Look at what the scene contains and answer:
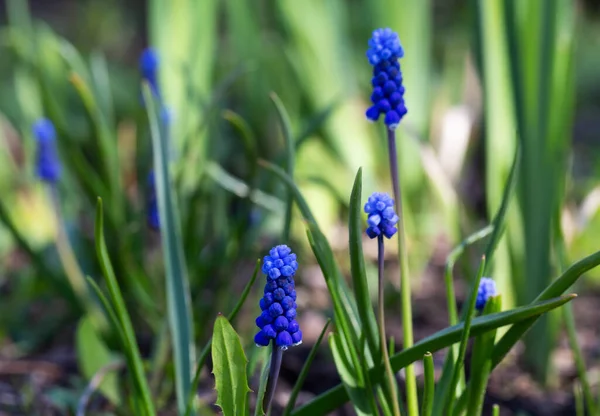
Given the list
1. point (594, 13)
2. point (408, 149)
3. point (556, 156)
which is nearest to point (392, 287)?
point (556, 156)

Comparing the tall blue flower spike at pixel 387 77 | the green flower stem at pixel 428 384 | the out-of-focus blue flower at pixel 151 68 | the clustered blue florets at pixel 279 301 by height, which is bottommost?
the green flower stem at pixel 428 384

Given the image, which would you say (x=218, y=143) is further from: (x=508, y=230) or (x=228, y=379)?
(x=228, y=379)

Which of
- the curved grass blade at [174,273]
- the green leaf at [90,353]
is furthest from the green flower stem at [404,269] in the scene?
the green leaf at [90,353]

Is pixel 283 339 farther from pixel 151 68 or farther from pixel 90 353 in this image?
pixel 151 68

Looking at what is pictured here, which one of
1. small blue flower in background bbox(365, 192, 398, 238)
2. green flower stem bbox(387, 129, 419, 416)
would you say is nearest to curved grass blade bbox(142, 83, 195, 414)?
green flower stem bbox(387, 129, 419, 416)

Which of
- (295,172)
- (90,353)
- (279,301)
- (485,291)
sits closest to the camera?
(279,301)

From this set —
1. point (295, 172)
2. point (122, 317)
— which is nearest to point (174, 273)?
point (122, 317)

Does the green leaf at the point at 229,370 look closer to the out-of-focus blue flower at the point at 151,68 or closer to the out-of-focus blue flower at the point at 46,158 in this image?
the out-of-focus blue flower at the point at 46,158
